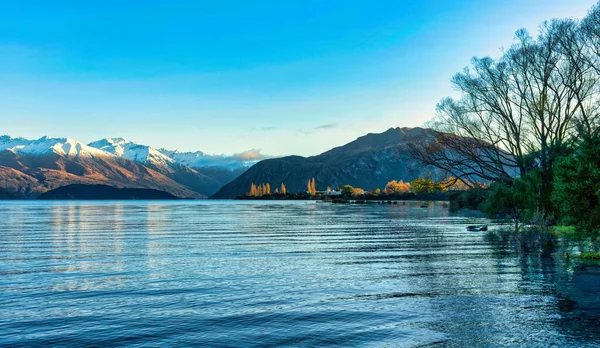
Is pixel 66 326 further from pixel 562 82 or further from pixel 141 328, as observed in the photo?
pixel 562 82

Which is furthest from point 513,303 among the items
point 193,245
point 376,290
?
point 193,245

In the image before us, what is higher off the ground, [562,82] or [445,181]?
[562,82]

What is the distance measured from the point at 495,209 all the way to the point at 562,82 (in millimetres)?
22272

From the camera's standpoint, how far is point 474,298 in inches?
1021

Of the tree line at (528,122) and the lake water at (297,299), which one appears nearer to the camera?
the lake water at (297,299)

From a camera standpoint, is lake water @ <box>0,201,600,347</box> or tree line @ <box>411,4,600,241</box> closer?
lake water @ <box>0,201,600,347</box>

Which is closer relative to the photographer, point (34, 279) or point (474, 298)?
point (474, 298)

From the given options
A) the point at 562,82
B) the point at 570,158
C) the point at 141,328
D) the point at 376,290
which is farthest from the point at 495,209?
the point at 141,328

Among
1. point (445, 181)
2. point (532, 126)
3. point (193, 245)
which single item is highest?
point (532, 126)

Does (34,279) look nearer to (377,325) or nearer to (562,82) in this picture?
(377,325)

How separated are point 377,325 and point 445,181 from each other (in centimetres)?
5665

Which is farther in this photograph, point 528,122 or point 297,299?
point 528,122

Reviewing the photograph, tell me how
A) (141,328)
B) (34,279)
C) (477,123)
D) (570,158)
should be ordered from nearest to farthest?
(141,328), (34,279), (570,158), (477,123)

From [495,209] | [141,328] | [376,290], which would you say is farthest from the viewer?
[495,209]
